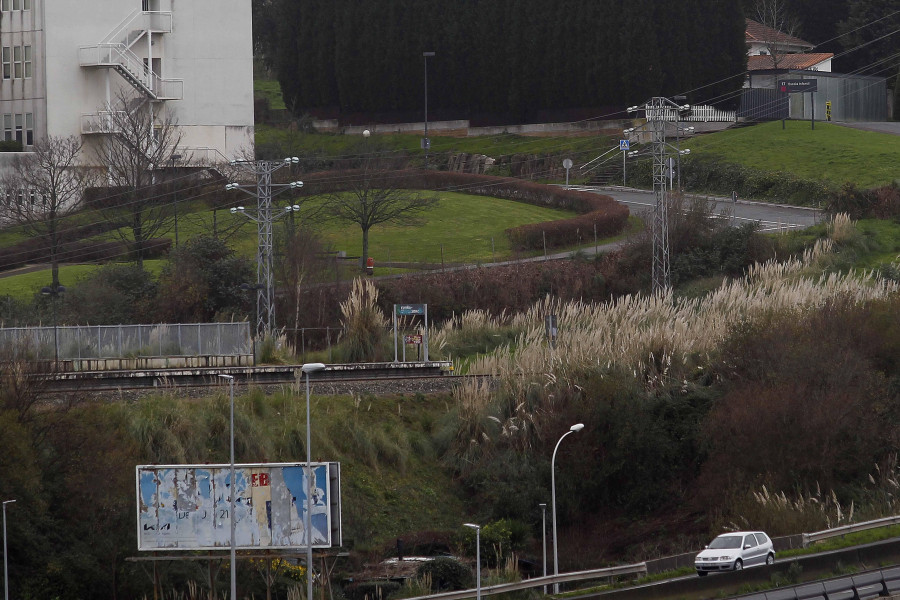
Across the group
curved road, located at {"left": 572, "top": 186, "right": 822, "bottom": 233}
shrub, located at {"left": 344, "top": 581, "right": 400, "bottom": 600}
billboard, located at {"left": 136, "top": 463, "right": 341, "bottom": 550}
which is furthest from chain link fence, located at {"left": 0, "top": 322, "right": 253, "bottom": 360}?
curved road, located at {"left": 572, "top": 186, "right": 822, "bottom": 233}

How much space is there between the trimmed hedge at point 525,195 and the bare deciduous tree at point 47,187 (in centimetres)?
1159

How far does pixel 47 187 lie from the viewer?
6153 cm

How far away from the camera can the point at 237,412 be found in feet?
113

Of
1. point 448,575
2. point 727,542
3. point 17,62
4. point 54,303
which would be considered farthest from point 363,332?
point 17,62

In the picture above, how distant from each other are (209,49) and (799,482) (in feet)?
191

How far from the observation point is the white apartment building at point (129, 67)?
7619 cm

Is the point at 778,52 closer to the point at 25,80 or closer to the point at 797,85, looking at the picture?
the point at 797,85

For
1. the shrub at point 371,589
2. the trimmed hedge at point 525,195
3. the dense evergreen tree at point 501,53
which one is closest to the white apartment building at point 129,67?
the trimmed hedge at point 525,195

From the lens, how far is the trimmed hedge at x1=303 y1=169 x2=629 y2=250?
6200cm

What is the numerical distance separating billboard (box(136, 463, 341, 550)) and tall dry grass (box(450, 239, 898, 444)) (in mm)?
10187

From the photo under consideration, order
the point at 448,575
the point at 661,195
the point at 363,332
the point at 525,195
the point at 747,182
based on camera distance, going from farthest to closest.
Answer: the point at 525,195 → the point at 747,182 → the point at 661,195 → the point at 363,332 → the point at 448,575

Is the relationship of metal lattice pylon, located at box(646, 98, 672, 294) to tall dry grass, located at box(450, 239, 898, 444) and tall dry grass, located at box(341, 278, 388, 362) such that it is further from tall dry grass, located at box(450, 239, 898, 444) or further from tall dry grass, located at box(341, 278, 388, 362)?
tall dry grass, located at box(341, 278, 388, 362)

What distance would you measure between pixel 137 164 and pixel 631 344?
33566 mm

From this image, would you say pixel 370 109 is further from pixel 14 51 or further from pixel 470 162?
pixel 14 51
